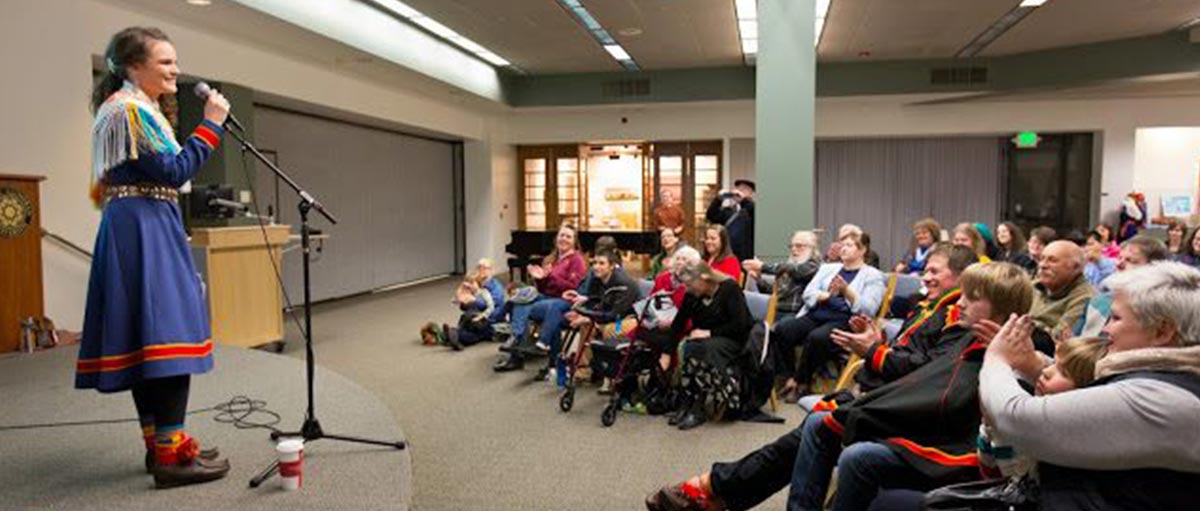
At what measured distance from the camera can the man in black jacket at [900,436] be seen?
2.21 m

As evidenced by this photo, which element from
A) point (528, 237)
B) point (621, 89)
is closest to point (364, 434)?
point (528, 237)

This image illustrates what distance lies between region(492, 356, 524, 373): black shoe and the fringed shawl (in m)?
3.73

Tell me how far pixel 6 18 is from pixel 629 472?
509 cm

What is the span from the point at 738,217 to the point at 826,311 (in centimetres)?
273

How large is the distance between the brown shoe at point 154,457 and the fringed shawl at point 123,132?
89 centimetres

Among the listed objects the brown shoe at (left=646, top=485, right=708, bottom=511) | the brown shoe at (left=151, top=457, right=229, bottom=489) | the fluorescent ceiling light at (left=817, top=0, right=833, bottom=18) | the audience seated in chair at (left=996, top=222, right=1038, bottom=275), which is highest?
the fluorescent ceiling light at (left=817, top=0, right=833, bottom=18)

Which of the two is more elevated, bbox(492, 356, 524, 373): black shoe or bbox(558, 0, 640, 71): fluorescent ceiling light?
bbox(558, 0, 640, 71): fluorescent ceiling light

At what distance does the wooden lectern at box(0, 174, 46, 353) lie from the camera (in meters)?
4.43

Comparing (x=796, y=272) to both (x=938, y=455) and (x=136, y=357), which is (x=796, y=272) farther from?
(x=136, y=357)

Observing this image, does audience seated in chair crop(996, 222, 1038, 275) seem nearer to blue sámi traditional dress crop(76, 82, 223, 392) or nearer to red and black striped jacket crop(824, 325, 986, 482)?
red and black striped jacket crop(824, 325, 986, 482)

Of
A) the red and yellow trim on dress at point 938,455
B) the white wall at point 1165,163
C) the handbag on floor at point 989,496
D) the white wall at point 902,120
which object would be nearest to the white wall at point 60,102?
→ the red and yellow trim on dress at point 938,455

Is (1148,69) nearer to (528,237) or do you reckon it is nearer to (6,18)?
(528,237)

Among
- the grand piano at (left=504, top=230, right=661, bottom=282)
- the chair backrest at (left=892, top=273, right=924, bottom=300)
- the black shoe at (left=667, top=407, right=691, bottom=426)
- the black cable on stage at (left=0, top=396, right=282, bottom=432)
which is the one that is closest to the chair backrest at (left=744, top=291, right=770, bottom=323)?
the black shoe at (left=667, top=407, right=691, bottom=426)

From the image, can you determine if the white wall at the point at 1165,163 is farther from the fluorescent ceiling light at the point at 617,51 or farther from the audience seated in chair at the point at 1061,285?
the audience seated in chair at the point at 1061,285
